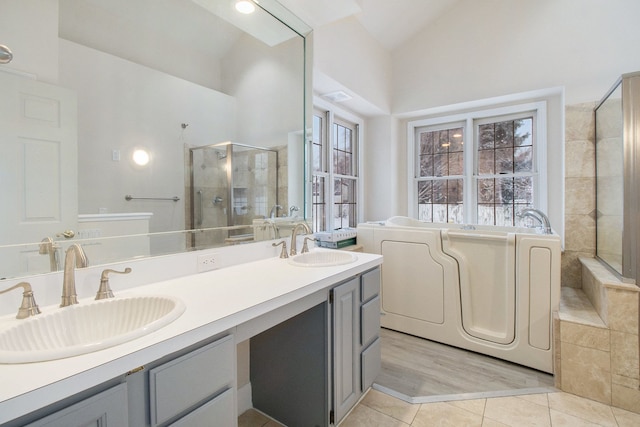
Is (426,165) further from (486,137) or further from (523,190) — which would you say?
(523,190)

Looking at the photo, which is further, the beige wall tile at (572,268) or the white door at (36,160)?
the beige wall tile at (572,268)

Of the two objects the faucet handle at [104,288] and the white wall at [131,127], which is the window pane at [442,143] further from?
the faucet handle at [104,288]

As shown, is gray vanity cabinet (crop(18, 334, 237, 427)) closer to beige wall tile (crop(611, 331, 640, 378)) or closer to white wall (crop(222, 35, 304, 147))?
white wall (crop(222, 35, 304, 147))

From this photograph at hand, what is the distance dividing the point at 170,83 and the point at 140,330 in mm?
1200

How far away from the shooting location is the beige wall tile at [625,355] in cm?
177

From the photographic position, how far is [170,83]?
5.01 ft

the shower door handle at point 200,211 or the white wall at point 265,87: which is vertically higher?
the white wall at point 265,87

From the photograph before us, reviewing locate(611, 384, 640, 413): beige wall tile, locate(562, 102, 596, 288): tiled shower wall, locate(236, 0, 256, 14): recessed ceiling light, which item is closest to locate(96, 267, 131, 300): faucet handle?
locate(236, 0, 256, 14): recessed ceiling light

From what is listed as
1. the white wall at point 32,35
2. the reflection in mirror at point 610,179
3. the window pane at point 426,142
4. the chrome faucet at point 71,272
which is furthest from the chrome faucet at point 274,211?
the window pane at point 426,142

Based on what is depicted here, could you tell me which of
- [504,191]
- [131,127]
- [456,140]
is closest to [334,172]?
[456,140]

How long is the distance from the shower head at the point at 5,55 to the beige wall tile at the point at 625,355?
10.1ft

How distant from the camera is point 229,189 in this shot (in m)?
1.80

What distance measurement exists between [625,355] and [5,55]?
3180mm

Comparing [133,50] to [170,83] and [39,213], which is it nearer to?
[170,83]
